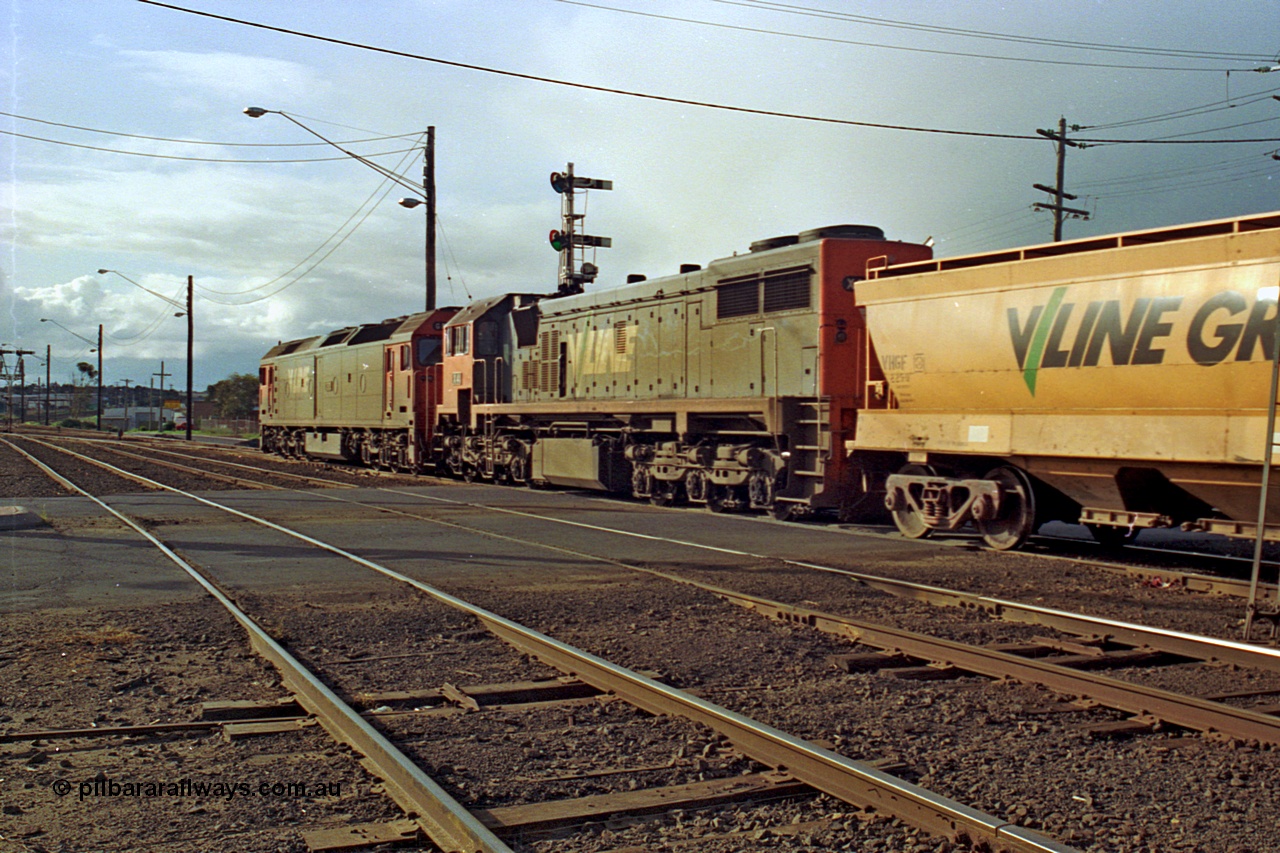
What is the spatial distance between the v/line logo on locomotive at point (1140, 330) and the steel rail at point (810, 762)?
6219mm

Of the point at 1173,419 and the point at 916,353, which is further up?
the point at 916,353

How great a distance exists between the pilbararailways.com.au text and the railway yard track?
2 centimetres

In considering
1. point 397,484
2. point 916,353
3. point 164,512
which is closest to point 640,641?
point 916,353

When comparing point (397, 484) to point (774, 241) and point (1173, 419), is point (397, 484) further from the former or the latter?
point (1173, 419)

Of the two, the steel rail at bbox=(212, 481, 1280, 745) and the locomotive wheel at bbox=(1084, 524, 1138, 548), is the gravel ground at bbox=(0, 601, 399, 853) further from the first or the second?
the locomotive wheel at bbox=(1084, 524, 1138, 548)

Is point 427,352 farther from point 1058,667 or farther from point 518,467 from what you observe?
point 1058,667

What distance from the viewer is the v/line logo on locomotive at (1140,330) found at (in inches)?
350

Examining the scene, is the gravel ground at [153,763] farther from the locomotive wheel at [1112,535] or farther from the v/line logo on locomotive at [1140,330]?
the locomotive wheel at [1112,535]

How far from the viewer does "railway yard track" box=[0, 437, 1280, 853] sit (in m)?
3.79

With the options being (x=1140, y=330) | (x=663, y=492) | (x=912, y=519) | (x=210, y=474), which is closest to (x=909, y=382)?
(x=912, y=519)

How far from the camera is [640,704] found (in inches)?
209

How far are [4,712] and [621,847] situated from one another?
137 inches

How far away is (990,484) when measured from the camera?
1138cm

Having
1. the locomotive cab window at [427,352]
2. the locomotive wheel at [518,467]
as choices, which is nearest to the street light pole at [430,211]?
the locomotive cab window at [427,352]
